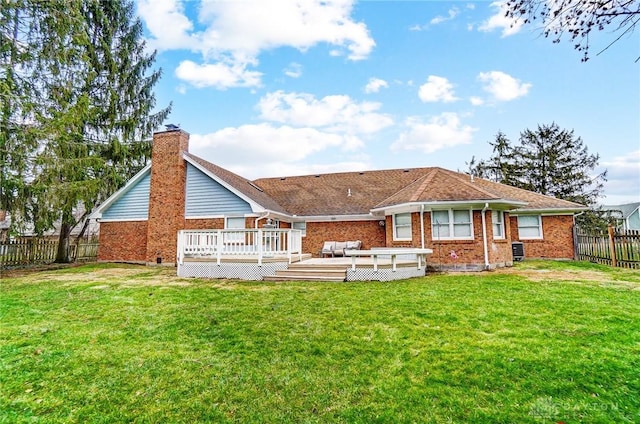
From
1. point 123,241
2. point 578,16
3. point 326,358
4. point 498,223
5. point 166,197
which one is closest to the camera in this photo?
point 578,16

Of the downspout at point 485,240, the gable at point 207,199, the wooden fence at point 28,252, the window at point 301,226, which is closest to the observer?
the downspout at point 485,240

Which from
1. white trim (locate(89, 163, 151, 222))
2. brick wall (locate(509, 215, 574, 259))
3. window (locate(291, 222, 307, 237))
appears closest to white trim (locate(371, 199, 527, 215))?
brick wall (locate(509, 215, 574, 259))

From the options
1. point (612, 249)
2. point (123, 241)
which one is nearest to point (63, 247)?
point (123, 241)

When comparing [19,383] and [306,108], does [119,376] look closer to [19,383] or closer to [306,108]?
[19,383]

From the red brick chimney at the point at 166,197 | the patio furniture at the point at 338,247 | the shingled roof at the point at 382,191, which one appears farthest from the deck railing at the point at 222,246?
the shingled roof at the point at 382,191

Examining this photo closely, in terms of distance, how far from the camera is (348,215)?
1647 cm

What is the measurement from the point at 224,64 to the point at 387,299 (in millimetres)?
12990

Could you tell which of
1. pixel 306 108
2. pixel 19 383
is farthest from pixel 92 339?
pixel 306 108

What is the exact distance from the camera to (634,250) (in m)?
11.5

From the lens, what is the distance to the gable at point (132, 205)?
1609cm

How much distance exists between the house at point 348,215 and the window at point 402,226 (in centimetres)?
4

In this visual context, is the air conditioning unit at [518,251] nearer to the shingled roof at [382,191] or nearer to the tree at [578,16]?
the shingled roof at [382,191]

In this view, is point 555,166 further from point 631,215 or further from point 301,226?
point 301,226

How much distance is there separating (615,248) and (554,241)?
3.23 metres
